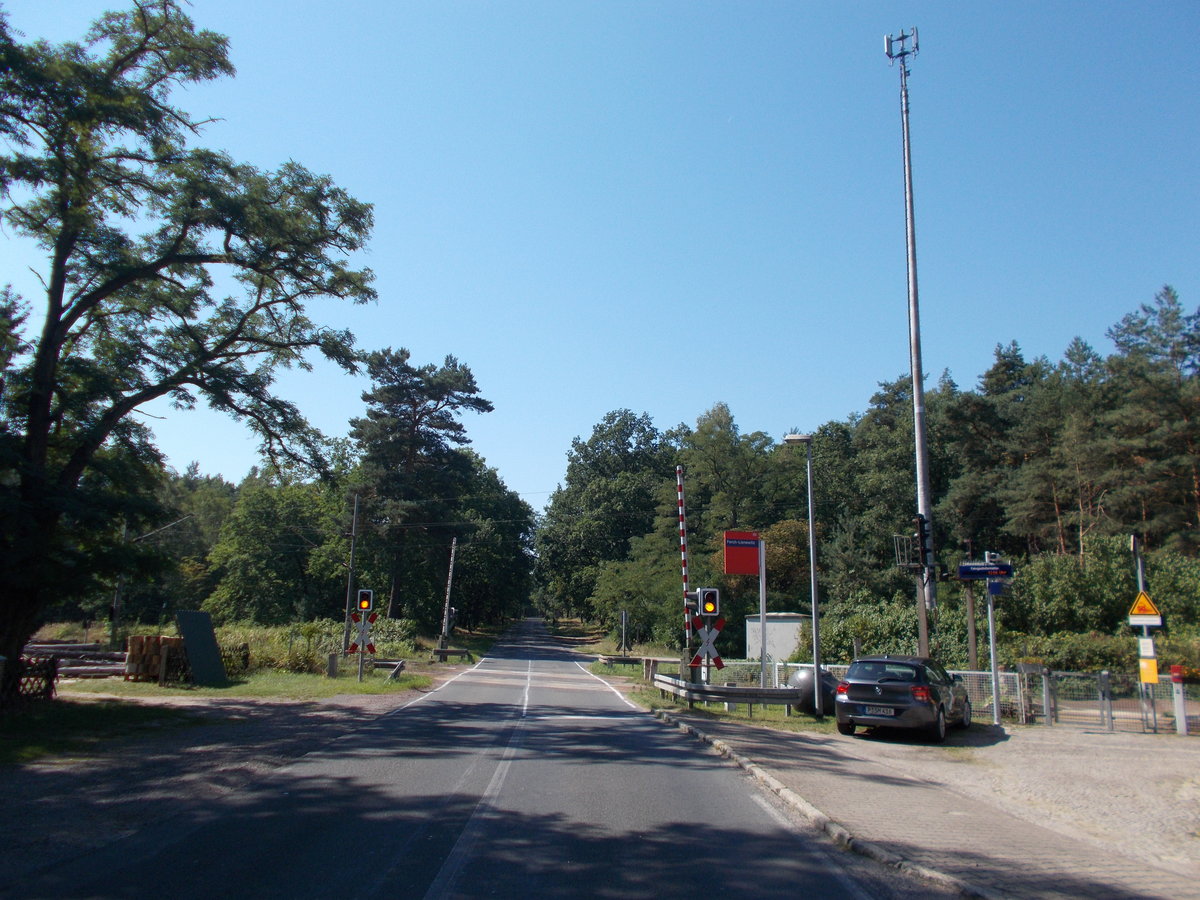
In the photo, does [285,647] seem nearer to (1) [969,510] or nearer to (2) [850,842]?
(2) [850,842]

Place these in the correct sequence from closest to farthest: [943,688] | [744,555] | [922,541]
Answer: [943,688] → [922,541] → [744,555]

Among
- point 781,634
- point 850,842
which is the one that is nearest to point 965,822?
point 850,842

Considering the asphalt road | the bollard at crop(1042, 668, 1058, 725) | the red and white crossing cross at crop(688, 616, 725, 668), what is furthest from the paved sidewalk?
the red and white crossing cross at crop(688, 616, 725, 668)

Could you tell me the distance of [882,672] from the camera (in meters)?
15.1

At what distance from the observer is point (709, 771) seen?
10625mm

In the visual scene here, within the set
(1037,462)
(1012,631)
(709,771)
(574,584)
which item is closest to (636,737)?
(709,771)

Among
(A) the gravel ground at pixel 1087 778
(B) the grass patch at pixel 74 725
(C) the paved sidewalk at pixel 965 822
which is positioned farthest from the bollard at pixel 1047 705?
(B) the grass patch at pixel 74 725

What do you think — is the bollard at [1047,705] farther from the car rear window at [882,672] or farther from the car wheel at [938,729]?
the car rear window at [882,672]

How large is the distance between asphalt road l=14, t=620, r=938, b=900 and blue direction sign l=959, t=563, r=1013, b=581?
26.9 feet

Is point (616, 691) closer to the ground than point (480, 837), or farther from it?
closer to the ground

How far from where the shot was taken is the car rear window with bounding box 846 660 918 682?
1488cm

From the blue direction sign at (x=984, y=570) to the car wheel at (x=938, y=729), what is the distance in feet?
11.3

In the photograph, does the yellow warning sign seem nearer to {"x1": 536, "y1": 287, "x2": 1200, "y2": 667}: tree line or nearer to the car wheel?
{"x1": 536, "y1": 287, "x2": 1200, "y2": 667}: tree line

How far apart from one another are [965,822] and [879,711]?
6.96 metres
